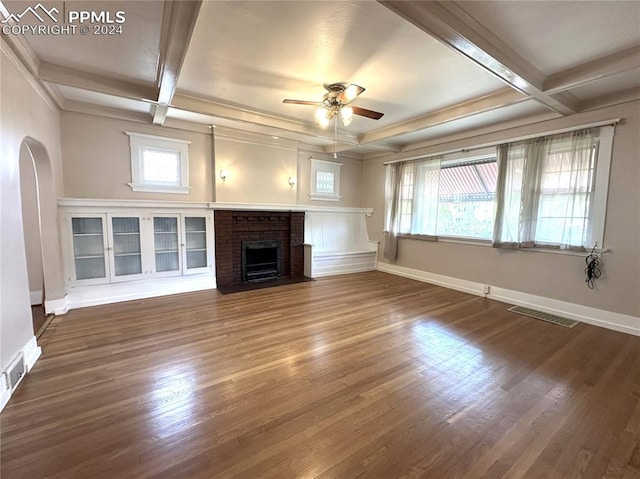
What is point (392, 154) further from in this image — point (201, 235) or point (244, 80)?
point (201, 235)

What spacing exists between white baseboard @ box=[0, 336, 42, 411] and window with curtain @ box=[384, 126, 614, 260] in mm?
5404

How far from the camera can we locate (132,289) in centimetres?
409

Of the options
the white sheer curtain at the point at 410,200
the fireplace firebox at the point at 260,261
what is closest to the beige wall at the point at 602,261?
the white sheer curtain at the point at 410,200

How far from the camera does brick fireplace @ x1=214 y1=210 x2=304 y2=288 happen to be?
4.85m

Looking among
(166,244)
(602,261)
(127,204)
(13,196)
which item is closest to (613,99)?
(602,261)

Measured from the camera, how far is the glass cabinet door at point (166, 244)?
4.25 m

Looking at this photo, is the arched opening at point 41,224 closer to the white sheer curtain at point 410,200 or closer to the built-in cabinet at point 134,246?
the built-in cabinet at point 134,246

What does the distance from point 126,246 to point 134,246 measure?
3.9 inches

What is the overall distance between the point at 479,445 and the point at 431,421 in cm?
27

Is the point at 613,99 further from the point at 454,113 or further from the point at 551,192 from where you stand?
the point at 454,113

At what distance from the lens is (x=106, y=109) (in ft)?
12.7

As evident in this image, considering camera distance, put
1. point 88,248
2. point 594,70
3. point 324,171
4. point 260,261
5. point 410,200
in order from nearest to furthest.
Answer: point 594,70
point 88,248
point 260,261
point 410,200
point 324,171

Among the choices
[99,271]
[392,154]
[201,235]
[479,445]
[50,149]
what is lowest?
[479,445]

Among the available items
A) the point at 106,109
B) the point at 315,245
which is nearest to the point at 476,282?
the point at 315,245
